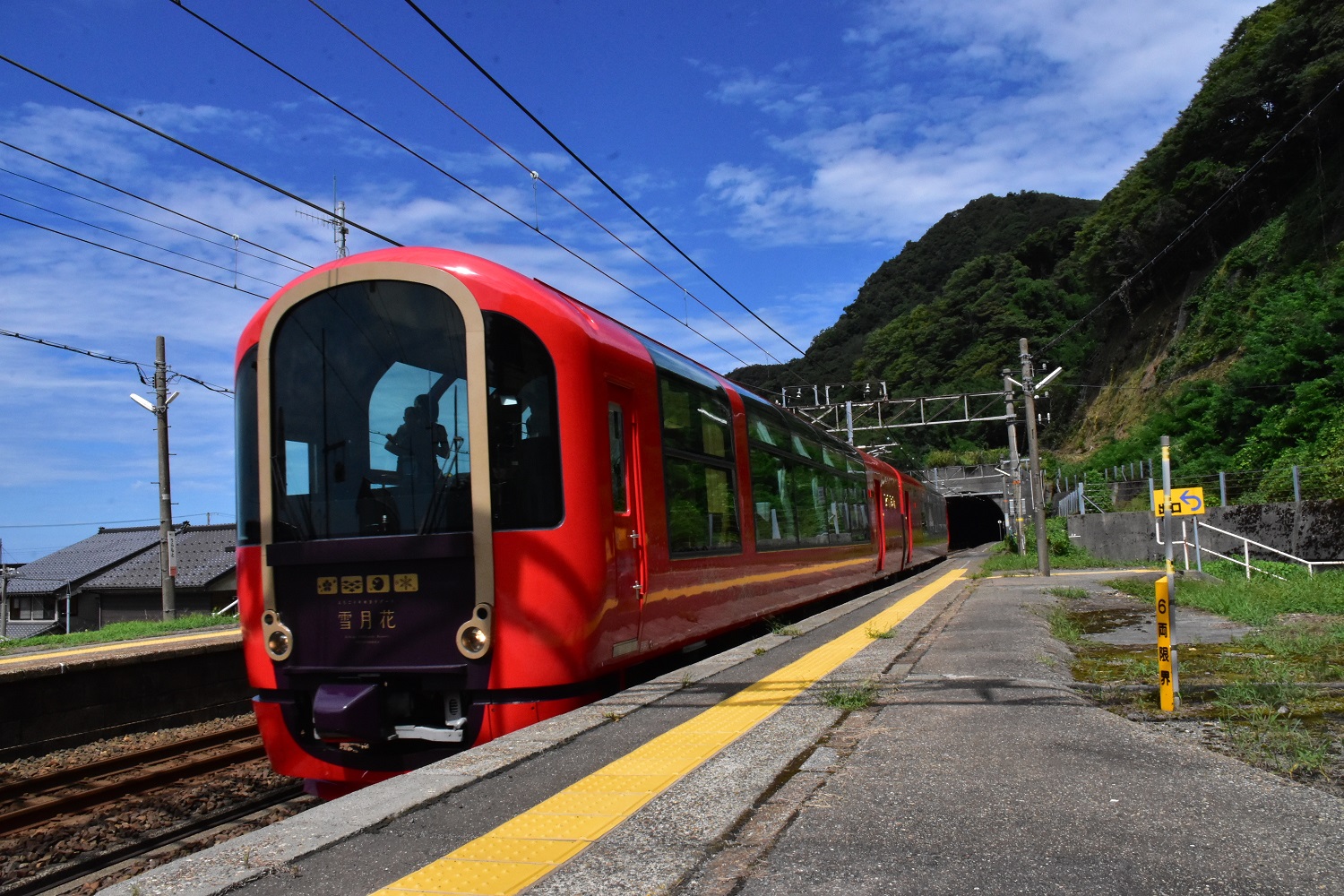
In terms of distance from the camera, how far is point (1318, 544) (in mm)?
17078

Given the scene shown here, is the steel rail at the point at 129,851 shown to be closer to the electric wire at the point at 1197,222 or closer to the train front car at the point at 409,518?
the train front car at the point at 409,518

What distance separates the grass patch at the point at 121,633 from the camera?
16375mm

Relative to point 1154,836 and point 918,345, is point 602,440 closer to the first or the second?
point 1154,836

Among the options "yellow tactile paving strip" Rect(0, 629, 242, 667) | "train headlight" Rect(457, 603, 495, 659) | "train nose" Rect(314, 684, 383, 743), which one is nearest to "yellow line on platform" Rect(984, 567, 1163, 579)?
"yellow tactile paving strip" Rect(0, 629, 242, 667)

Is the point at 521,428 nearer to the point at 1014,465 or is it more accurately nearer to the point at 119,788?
the point at 119,788

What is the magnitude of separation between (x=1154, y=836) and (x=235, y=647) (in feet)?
34.6

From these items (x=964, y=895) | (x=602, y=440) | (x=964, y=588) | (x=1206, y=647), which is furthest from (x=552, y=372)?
(x=964, y=588)

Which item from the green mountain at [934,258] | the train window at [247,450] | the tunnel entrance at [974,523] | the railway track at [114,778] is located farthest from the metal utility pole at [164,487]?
the green mountain at [934,258]

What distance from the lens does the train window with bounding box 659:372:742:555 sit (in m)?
7.14

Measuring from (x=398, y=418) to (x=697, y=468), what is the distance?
2.82 meters

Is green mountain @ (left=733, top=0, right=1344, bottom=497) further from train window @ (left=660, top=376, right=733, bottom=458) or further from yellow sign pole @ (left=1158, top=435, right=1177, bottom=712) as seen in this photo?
yellow sign pole @ (left=1158, top=435, right=1177, bottom=712)

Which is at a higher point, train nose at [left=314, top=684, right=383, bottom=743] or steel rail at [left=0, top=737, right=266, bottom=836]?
train nose at [left=314, top=684, right=383, bottom=743]

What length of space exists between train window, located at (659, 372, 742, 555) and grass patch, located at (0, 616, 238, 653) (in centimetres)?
1206

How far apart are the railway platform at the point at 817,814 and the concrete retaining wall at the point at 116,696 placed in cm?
629
